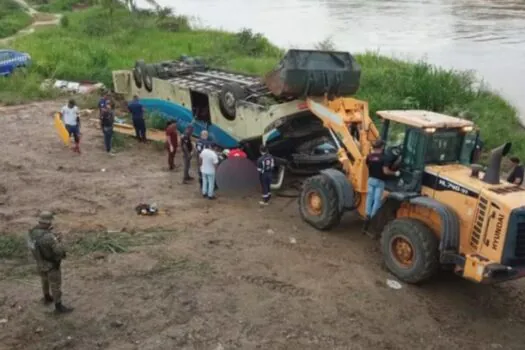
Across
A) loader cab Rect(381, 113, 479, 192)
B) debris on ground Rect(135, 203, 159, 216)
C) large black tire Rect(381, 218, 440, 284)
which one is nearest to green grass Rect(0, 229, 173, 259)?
debris on ground Rect(135, 203, 159, 216)

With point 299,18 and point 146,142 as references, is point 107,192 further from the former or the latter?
point 299,18

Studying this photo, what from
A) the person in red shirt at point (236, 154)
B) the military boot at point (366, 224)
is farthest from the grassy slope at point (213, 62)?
the military boot at point (366, 224)

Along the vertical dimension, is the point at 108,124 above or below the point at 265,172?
above

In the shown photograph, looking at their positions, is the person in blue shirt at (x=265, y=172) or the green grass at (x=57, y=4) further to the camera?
the green grass at (x=57, y=4)

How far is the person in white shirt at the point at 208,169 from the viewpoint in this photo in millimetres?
11047

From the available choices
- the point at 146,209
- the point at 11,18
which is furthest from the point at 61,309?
the point at 11,18

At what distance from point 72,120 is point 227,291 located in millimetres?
7408

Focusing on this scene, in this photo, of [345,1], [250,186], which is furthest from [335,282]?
[345,1]

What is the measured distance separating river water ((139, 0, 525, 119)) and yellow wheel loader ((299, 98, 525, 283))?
40.8 ft

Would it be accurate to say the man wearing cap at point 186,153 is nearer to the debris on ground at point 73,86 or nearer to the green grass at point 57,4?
the debris on ground at point 73,86

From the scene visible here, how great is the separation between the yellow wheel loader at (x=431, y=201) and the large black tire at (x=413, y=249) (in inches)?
0.5

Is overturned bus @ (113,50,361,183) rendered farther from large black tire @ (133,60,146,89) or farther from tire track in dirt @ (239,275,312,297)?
tire track in dirt @ (239,275,312,297)

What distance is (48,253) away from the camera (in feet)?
23.0

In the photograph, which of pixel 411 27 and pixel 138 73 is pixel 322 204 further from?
pixel 411 27
